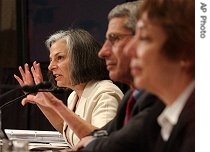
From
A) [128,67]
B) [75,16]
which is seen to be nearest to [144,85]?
[128,67]

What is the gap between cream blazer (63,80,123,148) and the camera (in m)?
1.28

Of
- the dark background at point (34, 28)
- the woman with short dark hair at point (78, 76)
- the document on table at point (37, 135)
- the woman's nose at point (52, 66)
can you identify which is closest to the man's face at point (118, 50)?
the dark background at point (34, 28)

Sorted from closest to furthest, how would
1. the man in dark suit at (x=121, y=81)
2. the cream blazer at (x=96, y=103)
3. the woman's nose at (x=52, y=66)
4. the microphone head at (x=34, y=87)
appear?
1. the man in dark suit at (x=121, y=81)
2. the microphone head at (x=34, y=87)
3. the cream blazer at (x=96, y=103)
4. the woman's nose at (x=52, y=66)

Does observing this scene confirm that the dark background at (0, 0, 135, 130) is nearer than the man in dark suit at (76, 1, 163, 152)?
No

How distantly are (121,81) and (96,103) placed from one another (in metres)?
0.39

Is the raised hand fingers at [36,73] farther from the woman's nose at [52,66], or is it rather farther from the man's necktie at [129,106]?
the man's necktie at [129,106]

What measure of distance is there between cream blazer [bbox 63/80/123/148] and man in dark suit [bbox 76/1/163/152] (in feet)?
0.80

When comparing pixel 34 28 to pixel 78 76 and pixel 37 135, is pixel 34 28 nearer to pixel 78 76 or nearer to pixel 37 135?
pixel 78 76

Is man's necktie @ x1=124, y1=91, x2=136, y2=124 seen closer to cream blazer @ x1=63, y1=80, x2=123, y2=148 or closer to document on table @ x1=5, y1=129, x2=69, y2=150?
cream blazer @ x1=63, y1=80, x2=123, y2=148

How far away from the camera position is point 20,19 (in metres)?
1.32

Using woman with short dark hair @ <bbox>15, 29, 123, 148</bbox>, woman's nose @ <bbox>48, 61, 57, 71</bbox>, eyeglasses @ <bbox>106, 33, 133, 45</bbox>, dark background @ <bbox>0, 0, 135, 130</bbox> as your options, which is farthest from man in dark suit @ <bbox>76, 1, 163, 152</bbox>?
woman's nose @ <bbox>48, 61, 57, 71</bbox>

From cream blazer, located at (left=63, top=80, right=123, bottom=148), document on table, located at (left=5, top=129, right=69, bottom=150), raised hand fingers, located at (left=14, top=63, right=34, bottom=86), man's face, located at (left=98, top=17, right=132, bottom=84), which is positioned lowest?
document on table, located at (left=5, top=129, right=69, bottom=150)

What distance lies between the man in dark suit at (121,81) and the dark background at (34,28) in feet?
0.68

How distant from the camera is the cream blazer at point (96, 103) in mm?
1275
